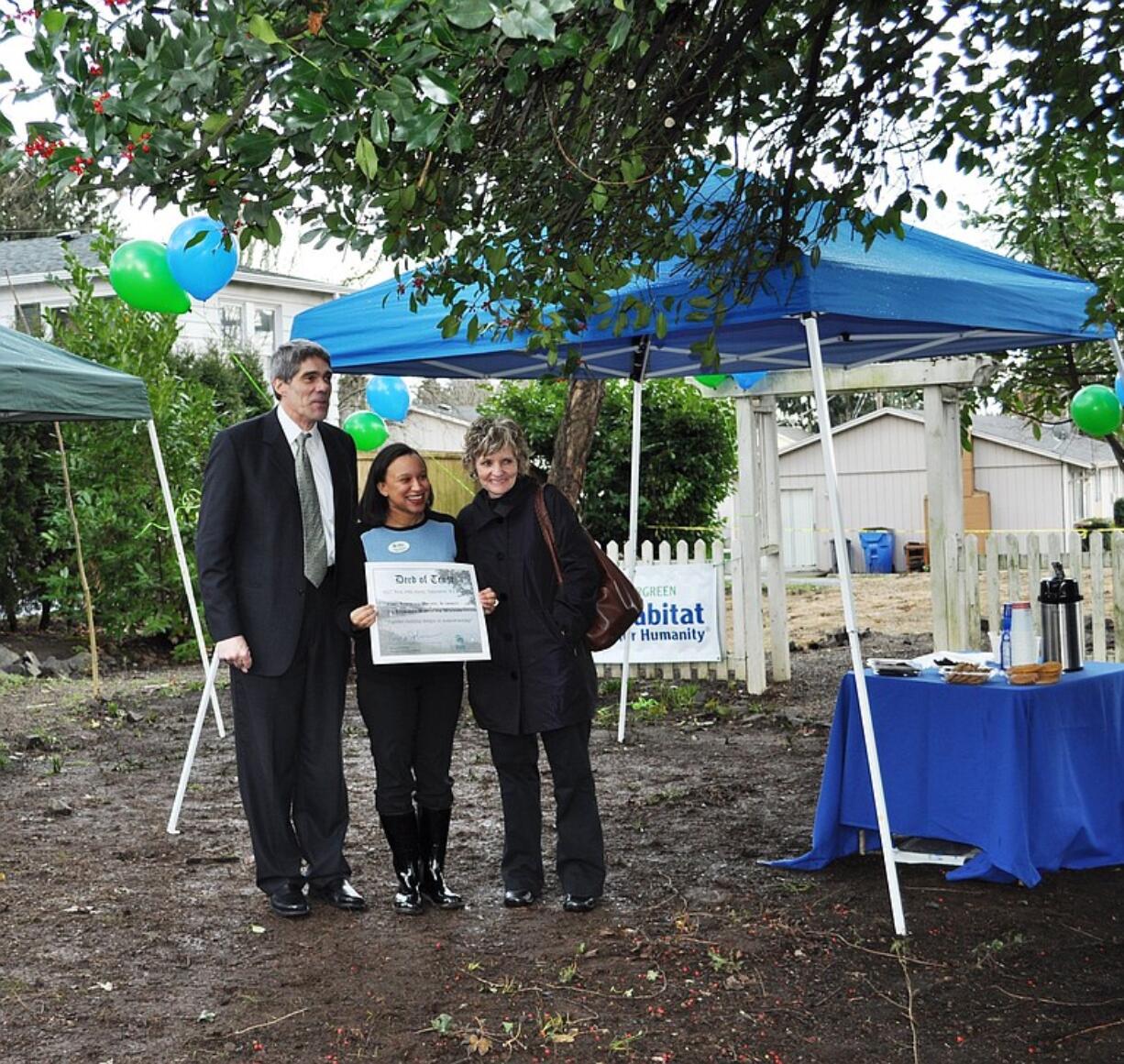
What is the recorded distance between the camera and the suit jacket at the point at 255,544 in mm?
4918

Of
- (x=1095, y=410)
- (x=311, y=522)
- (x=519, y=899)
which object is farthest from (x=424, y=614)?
(x=1095, y=410)

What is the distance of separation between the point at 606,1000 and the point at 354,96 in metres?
2.71

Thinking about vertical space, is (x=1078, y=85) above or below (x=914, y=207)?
above

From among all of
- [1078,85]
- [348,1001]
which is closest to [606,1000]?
[348,1001]

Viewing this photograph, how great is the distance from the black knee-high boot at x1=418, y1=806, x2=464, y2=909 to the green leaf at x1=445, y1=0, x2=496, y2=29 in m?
3.31

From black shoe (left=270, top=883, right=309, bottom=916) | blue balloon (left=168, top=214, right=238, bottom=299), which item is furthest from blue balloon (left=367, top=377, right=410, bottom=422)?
black shoe (left=270, top=883, right=309, bottom=916)

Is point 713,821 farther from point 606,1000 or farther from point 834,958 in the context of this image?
point 606,1000

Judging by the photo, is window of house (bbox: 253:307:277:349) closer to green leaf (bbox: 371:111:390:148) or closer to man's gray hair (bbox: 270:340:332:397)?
man's gray hair (bbox: 270:340:332:397)

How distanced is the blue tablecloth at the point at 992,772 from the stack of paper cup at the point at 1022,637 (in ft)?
0.46

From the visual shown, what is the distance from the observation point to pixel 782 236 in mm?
4863

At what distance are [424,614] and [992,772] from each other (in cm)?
217

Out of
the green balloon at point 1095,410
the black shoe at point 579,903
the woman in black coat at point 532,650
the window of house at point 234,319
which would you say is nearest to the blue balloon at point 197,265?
the woman in black coat at point 532,650

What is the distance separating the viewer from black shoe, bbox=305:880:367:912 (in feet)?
17.1

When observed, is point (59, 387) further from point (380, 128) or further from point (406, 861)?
point (380, 128)
